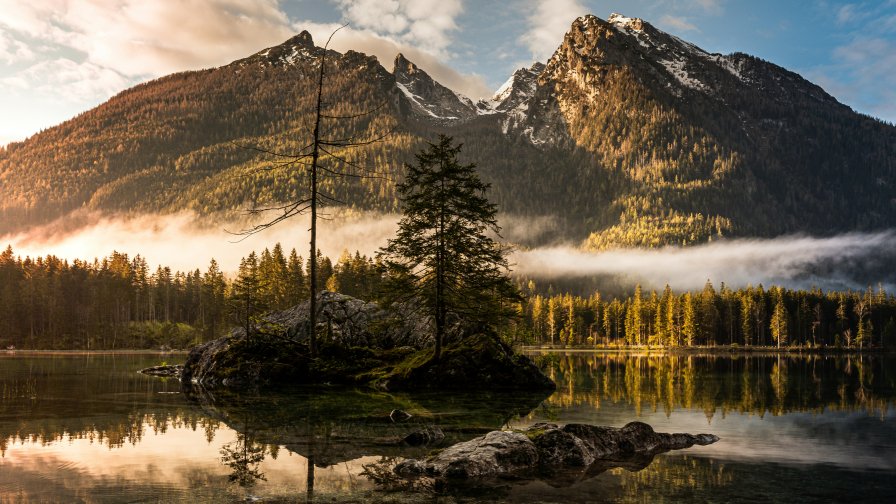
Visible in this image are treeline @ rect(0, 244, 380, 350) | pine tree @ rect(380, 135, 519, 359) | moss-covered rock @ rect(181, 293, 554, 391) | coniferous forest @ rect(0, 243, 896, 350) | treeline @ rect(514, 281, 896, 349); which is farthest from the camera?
treeline @ rect(514, 281, 896, 349)

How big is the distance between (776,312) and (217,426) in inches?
6812

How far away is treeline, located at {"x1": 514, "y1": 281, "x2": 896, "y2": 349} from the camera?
166 metres

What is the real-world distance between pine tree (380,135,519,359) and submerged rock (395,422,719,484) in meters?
19.4

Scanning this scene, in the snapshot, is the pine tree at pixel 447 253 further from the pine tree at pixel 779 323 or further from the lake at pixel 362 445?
the pine tree at pixel 779 323

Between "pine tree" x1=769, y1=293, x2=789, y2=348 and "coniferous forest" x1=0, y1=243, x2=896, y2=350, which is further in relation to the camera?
"pine tree" x1=769, y1=293, x2=789, y2=348

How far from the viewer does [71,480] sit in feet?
40.1

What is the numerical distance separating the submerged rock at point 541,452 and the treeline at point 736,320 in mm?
148002

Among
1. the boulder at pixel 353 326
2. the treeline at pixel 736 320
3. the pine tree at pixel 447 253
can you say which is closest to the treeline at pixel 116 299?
the boulder at pixel 353 326

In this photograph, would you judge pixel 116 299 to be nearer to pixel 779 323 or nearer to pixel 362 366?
pixel 362 366

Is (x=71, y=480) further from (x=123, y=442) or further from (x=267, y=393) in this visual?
(x=267, y=393)

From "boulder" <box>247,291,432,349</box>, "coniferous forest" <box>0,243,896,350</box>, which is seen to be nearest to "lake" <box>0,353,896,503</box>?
"boulder" <box>247,291,432,349</box>

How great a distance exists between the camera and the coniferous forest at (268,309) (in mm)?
119062

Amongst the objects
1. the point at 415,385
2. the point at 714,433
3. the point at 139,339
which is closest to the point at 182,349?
the point at 139,339

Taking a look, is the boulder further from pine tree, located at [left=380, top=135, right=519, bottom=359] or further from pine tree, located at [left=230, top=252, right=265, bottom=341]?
pine tree, located at [left=380, top=135, right=519, bottom=359]
